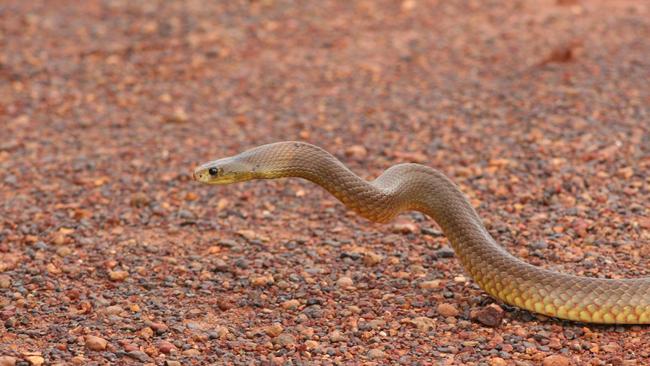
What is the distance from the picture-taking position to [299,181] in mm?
9164

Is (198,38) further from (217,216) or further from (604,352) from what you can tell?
(604,352)

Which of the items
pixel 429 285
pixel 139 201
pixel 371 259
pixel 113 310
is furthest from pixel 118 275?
pixel 429 285

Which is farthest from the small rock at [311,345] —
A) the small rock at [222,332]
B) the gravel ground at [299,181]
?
the small rock at [222,332]

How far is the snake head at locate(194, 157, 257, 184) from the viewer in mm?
6883

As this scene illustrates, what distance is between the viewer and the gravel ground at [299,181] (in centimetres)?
624

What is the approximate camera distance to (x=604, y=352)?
5922 millimetres

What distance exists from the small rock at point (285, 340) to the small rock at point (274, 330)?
0.19 feet

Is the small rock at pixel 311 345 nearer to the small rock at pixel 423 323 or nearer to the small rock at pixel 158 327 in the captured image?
the small rock at pixel 423 323

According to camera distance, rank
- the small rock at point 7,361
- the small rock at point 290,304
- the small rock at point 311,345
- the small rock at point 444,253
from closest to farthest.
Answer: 1. the small rock at point 7,361
2. the small rock at point 311,345
3. the small rock at point 290,304
4. the small rock at point 444,253

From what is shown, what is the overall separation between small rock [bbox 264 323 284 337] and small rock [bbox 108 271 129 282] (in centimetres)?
128

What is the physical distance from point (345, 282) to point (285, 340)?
3.27ft

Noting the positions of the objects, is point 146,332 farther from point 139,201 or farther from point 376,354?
point 139,201

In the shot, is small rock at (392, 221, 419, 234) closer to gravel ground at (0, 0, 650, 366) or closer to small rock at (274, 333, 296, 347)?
gravel ground at (0, 0, 650, 366)

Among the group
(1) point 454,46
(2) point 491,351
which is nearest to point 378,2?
(1) point 454,46
